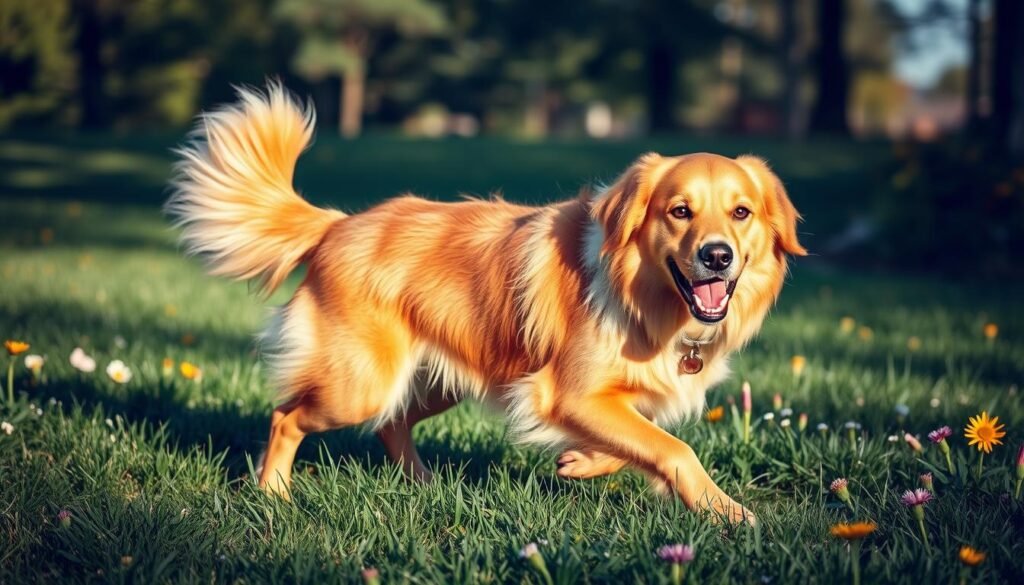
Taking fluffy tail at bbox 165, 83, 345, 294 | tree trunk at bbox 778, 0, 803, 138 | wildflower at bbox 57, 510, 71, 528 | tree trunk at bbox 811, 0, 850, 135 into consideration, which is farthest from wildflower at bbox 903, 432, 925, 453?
tree trunk at bbox 778, 0, 803, 138

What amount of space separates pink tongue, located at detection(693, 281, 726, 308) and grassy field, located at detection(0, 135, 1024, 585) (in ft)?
2.34

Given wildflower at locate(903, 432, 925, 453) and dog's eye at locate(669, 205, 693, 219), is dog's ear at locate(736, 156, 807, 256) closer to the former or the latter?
dog's eye at locate(669, 205, 693, 219)

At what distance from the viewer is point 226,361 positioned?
18.0 feet

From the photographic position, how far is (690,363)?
3572 millimetres

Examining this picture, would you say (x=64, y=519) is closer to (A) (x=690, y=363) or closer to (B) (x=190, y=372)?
(B) (x=190, y=372)

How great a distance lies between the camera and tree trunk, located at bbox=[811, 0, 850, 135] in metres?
20.9

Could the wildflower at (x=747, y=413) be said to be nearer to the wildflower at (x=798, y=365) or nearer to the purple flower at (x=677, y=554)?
the wildflower at (x=798, y=365)

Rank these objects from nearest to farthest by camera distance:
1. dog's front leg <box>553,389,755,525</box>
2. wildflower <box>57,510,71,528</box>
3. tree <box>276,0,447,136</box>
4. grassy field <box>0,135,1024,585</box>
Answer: grassy field <box>0,135,1024,585</box> → wildflower <box>57,510,71,528</box> → dog's front leg <box>553,389,755,525</box> → tree <box>276,0,447,136</box>

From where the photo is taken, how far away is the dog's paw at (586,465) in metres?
3.64

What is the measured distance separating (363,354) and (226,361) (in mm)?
2019

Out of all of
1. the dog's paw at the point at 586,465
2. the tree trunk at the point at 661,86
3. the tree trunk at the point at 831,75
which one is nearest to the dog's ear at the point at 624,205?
the dog's paw at the point at 586,465

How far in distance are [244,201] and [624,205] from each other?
5.64 ft

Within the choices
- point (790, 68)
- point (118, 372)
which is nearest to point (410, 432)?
point (118, 372)

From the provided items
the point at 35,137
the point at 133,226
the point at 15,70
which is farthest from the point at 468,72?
the point at 133,226
